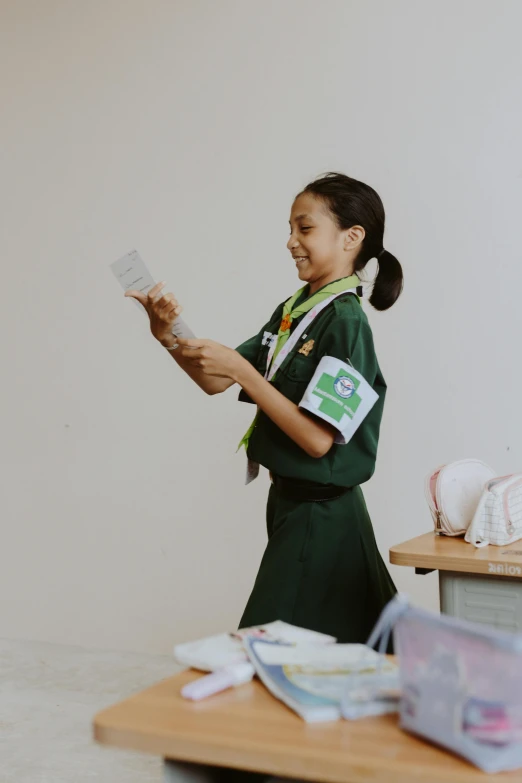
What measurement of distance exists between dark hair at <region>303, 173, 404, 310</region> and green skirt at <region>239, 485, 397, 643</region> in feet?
1.67

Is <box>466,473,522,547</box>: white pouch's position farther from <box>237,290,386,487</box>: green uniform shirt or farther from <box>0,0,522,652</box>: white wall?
<box>0,0,522,652</box>: white wall

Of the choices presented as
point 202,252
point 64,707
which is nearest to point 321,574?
point 64,707

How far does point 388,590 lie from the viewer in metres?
1.81

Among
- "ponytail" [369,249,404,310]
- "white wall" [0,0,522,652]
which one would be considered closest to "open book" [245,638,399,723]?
"ponytail" [369,249,404,310]

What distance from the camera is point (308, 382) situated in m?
1.77

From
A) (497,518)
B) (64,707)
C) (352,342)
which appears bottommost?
(64,707)

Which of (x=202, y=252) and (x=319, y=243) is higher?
(x=202, y=252)

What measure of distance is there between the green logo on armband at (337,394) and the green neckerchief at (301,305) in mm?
213

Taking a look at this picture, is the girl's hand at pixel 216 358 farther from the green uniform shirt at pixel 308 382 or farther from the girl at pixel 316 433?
the green uniform shirt at pixel 308 382

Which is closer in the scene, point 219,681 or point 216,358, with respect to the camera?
point 219,681

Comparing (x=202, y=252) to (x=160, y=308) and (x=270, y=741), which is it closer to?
(x=160, y=308)

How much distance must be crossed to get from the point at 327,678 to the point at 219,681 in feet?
0.37

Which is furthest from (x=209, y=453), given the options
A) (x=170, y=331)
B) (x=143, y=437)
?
(x=170, y=331)

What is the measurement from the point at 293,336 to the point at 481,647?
1.19 m
